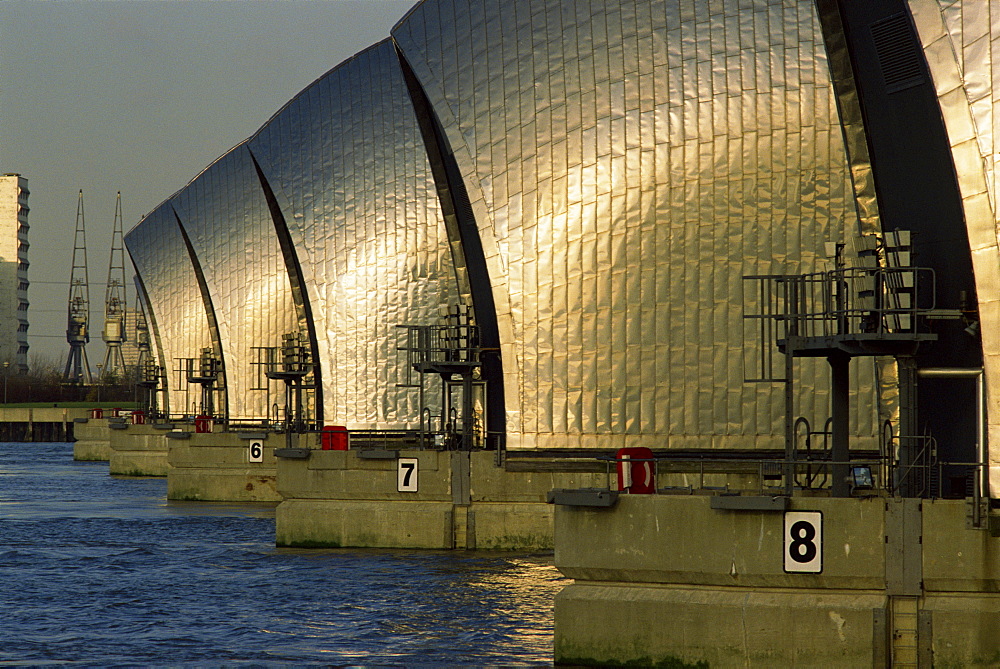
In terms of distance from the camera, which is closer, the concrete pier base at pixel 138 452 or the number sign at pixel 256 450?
the number sign at pixel 256 450

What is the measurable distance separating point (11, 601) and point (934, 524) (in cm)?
1711

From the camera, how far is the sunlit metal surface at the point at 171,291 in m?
73.4

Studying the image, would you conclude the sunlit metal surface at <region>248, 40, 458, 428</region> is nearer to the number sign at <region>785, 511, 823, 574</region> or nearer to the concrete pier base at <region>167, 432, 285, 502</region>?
the concrete pier base at <region>167, 432, 285, 502</region>

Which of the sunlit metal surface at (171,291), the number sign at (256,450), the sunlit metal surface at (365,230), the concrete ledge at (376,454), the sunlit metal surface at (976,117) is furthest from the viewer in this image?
the sunlit metal surface at (171,291)

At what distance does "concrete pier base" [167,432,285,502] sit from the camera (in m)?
47.6

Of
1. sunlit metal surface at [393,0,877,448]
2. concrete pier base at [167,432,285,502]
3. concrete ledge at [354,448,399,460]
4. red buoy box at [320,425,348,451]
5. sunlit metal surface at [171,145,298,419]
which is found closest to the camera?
sunlit metal surface at [393,0,877,448]

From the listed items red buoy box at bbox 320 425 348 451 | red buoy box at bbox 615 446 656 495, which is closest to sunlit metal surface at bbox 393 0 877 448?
red buoy box at bbox 320 425 348 451

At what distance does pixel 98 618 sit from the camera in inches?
932

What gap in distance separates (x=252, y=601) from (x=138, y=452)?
46538 mm

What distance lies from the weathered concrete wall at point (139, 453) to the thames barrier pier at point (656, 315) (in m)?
10.7

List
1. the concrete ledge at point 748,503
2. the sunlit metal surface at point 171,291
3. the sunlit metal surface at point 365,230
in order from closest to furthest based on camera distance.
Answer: the concrete ledge at point 748,503
the sunlit metal surface at point 365,230
the sunlit metal surface at point 171,291

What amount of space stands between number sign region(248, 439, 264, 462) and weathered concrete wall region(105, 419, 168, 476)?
923 inches

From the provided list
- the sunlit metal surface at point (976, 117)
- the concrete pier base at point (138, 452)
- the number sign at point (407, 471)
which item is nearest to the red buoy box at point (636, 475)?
the sunlit metal surface at point (976, 117)

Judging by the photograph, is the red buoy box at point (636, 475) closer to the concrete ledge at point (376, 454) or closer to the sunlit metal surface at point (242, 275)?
the concrete ledge at point (376, 454)
